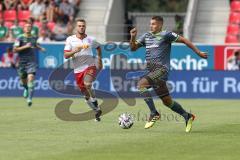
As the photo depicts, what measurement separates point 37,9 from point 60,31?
203cm

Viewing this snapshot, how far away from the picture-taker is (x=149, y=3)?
60.6m

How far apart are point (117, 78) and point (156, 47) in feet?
45.4

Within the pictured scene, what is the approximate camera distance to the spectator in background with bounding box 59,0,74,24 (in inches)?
1414

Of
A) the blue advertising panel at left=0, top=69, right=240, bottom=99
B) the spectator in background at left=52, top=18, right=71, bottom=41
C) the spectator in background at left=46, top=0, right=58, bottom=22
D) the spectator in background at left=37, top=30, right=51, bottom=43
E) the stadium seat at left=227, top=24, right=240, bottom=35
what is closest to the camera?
the blue advertising panel at left=0, top=69, right=240, bottom=99

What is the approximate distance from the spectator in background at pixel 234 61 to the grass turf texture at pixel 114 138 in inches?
366

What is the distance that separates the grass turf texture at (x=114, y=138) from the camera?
1321cm

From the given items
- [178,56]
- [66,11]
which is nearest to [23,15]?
[66,11]

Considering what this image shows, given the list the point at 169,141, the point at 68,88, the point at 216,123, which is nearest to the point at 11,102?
the point at 68,88

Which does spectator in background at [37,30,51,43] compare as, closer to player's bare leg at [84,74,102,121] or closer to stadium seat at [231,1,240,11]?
stadium seat at [231,1,240,11]

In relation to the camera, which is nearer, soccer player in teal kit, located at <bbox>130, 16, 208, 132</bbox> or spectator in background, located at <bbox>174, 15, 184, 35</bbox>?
soccer player in teal kit, located at <bbox>130, 16, 208, 132</bbox>

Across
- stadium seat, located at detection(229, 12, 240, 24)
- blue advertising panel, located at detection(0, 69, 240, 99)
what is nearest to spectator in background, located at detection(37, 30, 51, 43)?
blue advertising panel, located at detection(0, 69, 240, 99)

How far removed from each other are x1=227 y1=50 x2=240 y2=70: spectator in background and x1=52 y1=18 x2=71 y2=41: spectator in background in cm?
716

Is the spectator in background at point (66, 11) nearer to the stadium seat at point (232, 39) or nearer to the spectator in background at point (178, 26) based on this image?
the spectator in background at point (178, 26)

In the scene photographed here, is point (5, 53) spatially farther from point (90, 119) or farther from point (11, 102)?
point (90, 119)
